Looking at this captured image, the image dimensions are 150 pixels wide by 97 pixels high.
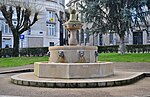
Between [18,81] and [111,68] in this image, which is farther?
[111,68]

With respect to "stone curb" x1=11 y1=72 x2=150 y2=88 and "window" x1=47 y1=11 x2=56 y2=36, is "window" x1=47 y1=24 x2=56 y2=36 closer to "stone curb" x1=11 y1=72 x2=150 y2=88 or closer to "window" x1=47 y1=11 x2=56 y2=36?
"window" x1=47 y1=11 x2=56 y2=36

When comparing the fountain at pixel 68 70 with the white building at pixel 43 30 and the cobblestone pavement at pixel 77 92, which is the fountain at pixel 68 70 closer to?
the cobblestone pavement at pixel 77 92

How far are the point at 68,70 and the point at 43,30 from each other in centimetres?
4439

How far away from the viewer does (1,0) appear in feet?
118

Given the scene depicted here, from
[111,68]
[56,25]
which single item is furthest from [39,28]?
[111,68]

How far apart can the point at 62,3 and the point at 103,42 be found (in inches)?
490

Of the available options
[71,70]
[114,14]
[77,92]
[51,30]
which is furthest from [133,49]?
[77,92]

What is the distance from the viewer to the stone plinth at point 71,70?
37.0 ft

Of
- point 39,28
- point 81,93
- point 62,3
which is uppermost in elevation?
point 62,3

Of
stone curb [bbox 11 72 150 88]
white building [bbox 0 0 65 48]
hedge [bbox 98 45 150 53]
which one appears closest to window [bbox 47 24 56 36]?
white building [bbox 0 0 65 48]

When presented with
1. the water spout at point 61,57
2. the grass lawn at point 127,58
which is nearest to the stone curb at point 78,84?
the water spout at point 61,57

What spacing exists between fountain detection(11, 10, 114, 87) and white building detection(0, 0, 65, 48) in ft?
123

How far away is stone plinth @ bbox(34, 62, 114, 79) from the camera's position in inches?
444

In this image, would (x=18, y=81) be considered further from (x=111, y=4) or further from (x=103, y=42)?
(x=103, y=42)
